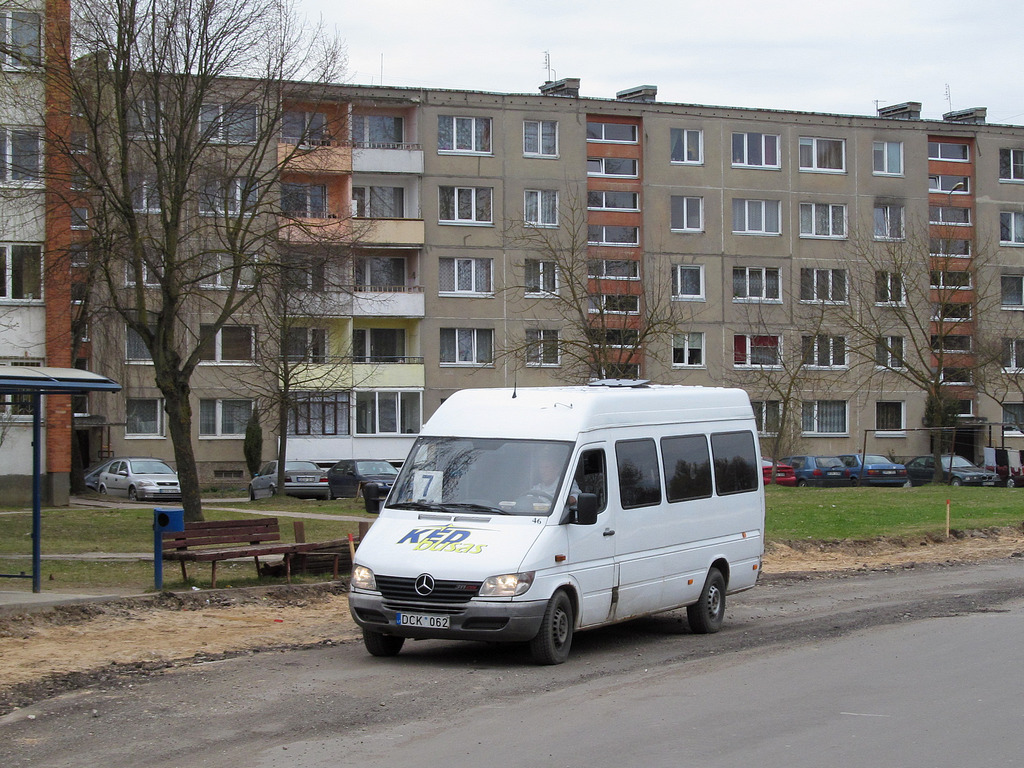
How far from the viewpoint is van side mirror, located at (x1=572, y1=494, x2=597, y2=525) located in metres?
11.0

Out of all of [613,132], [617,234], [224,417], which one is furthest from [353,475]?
[613,132]

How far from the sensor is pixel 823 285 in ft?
191

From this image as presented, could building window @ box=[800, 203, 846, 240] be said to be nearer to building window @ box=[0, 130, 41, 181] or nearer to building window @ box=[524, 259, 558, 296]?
building window @ box=[524, 259, 558, 296]

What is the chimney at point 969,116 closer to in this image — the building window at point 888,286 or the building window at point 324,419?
the building window at point 888,286

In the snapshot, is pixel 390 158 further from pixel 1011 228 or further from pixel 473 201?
pixel 1011 228

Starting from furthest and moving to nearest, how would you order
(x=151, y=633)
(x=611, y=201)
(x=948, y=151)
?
(x=948, y=151), (x=611, y=201), (x=151, y=633)

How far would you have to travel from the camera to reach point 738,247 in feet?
193

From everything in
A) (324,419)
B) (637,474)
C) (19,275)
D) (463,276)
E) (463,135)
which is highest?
(463,135)

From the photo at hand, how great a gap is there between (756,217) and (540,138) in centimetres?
1138

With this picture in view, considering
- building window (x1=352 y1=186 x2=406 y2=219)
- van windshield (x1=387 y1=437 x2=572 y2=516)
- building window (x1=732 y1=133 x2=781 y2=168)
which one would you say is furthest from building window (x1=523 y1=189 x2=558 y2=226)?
van windshield (x1=387 y1=437 x2=572 y2=516)

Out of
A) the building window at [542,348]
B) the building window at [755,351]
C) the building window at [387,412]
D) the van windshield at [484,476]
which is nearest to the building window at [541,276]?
the building window at [542,348]

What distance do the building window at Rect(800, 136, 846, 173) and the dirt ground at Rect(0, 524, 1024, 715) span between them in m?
48.9

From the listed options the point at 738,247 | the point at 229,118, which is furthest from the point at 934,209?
the point at 229,118

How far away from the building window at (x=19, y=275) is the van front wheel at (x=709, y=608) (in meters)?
25.0
